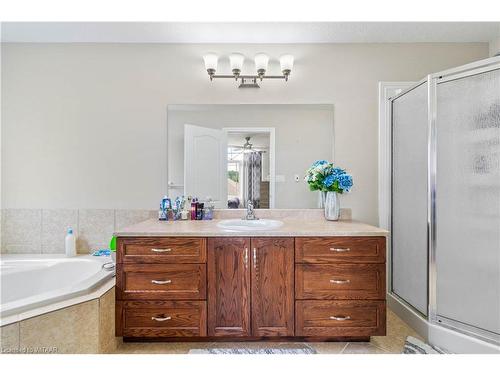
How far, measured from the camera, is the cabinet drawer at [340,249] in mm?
1545

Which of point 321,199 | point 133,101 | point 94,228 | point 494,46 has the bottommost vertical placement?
point 94,228

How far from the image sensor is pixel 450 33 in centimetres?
200

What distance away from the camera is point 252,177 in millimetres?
2086

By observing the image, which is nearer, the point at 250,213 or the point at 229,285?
the point at 229,285

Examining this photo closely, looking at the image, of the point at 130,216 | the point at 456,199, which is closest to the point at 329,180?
the point at 456,199

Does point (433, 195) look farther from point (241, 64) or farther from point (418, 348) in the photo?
point (241, 64)

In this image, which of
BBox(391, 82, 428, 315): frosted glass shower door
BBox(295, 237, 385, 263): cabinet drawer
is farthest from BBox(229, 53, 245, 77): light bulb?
BBox(295, 237, 385, 263): cabinet drawer

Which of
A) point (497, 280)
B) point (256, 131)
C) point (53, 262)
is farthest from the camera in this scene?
point (256, 131)

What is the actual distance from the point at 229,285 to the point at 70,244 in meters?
1.34

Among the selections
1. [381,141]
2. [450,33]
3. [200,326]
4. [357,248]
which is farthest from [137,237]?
[450,33]

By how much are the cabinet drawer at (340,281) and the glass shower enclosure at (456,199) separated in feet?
1.37

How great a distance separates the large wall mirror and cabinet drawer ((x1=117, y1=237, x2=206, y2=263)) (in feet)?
1.94

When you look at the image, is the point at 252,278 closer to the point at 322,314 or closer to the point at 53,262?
the point at 322,314

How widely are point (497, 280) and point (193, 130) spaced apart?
7.17 feet
